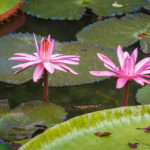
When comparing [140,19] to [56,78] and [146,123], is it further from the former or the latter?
[146,123]

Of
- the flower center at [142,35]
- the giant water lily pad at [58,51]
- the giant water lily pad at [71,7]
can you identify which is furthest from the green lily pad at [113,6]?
the giant water lily pad at [58,51]

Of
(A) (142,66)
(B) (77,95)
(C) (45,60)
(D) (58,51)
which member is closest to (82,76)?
(B) (77,95)

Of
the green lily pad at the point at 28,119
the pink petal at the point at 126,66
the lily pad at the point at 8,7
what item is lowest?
the green lily pad at the point at 28,119

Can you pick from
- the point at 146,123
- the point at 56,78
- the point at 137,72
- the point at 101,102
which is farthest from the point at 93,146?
the point at 56,78

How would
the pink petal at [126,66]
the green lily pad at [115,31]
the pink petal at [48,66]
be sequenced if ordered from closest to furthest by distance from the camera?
the pink petal at [126,66] → the pink petal at [48,66] → the green lily pad at [115,31]

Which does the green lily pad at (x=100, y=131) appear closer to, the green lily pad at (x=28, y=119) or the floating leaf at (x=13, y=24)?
the green lily pad at (x=28, y=119)

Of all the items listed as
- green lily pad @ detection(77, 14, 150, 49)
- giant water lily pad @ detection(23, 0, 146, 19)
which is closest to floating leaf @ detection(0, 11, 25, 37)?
giant water lily pad @ detection(23, 0, 146, 19)
